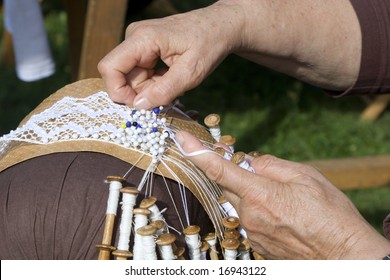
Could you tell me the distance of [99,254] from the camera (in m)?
1.09

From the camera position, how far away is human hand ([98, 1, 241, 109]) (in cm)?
123

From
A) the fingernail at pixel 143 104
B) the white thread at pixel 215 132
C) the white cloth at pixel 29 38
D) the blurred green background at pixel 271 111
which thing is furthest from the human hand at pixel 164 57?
the blurred green background at pixel 271 111

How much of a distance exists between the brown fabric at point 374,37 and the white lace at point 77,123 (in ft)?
2.01

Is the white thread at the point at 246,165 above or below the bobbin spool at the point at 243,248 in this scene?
above

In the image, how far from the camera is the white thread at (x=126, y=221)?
109 centimetres

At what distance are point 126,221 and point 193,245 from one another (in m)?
0.13

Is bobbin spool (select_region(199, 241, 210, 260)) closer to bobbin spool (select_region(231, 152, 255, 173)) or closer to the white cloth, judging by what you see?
bobbin spool (select_region(231, 152, 255, 173))

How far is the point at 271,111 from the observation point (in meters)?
3.47

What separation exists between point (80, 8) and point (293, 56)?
1.83 m

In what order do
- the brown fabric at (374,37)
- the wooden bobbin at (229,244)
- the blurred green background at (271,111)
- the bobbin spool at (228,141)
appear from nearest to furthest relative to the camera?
the wooden bobbin at (229,244)
the bobbin spool at (228,141)
the brown fabric at (374,37)
the blurred green background at (271,111)

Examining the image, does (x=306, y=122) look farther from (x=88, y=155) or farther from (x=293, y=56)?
(x=88, y=155)

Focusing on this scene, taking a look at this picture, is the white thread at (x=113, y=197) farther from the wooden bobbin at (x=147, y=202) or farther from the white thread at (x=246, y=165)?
the white thread at (x=246, y=165)

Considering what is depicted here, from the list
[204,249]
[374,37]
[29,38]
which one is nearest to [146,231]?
[204,249]
